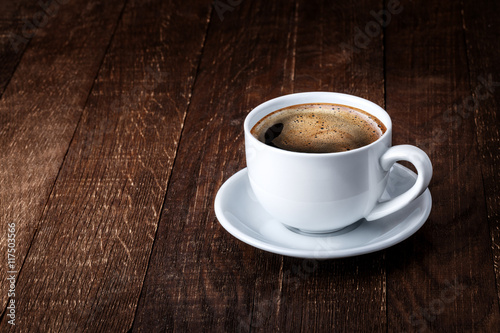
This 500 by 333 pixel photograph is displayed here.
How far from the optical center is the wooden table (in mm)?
604

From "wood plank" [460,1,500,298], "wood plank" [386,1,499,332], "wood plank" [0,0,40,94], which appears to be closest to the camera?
"wood plank" [386,1,499,332]

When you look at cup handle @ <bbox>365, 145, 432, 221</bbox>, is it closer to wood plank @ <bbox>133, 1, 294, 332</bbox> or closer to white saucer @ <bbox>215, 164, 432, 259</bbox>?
white saucer @ <bbox>215, 164, 432, 259</bbox>

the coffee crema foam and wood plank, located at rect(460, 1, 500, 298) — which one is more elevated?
the coffee crema foam

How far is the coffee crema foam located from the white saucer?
0.08 meters

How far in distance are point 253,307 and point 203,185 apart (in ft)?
0.80

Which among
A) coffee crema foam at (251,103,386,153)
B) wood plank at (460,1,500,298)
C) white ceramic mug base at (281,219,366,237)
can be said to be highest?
coffee crema foam at (251,103,386,153)

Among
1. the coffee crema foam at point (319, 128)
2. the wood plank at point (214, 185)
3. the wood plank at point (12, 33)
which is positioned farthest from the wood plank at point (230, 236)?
the wood plank at point (12, 33)

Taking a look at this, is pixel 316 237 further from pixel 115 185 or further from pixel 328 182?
pixel 115 185

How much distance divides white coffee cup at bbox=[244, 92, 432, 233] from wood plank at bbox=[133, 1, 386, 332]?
5 cm

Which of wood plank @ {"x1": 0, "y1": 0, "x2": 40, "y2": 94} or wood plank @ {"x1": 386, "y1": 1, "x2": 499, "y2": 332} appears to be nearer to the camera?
wood plank @ {"x1": 386, "y1": 1, "x2": 499, "y2": 332}

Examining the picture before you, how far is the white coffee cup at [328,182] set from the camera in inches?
23.6

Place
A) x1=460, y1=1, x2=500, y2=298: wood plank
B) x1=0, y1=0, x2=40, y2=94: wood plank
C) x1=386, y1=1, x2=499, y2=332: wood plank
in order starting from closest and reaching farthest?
x1=386, y1=1, x2=499, y2=332: wood plank, x1=460, y1=1, x2=500, y2=298: wood plank, x1=0, y1=0, x2=40, y2=94: wood plank

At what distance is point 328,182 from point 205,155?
0.99 ft

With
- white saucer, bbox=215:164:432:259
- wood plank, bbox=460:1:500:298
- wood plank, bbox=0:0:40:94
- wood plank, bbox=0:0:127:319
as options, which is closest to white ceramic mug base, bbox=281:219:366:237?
white saucer, bbox=215:164:432:259
